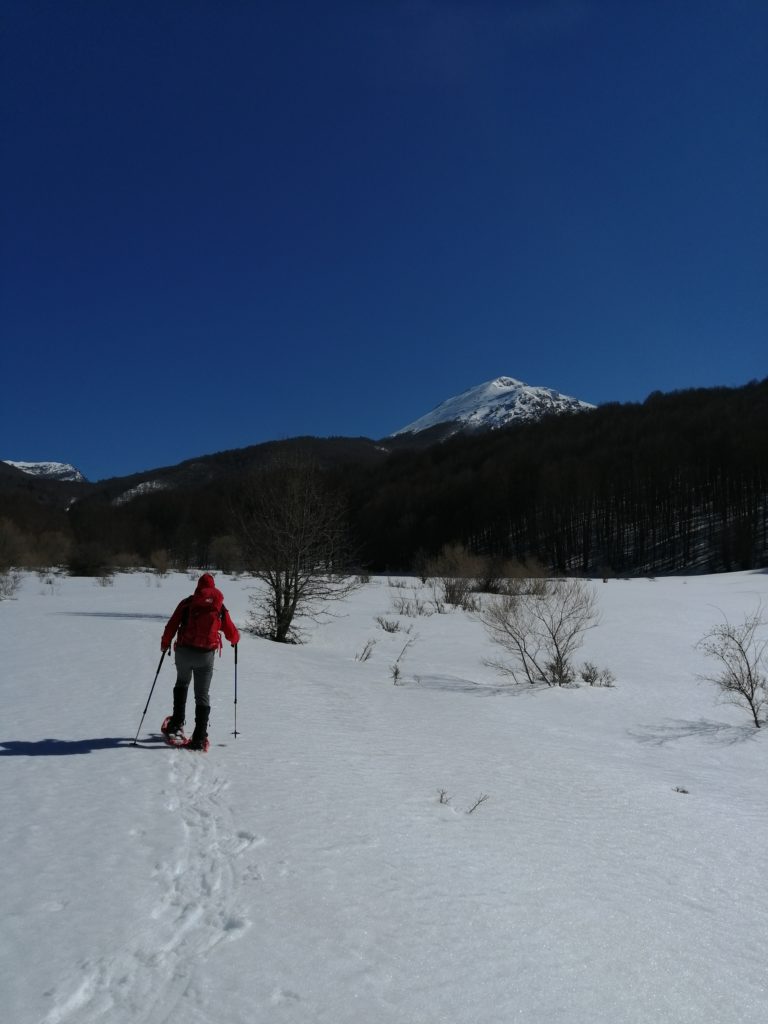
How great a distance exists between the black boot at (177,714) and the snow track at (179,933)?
1.92m

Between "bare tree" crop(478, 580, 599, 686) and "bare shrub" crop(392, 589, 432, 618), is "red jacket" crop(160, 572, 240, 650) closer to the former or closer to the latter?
"bare tree" crop(478, 580, 599, 686)

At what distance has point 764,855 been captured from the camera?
4270 mm

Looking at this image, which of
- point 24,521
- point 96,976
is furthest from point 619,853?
point 24,521

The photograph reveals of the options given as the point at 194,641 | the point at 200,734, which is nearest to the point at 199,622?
the point at 194,641

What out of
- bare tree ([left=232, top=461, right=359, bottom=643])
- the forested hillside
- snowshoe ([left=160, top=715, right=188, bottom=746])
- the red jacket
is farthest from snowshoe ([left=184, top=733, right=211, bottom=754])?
the forested hillside

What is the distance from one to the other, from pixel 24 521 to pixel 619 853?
93.1m

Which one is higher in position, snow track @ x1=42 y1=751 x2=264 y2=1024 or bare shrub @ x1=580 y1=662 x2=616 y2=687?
snow track @ x1=42 y1=751 x2=264 y2=1024

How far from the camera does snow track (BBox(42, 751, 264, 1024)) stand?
2.28 m

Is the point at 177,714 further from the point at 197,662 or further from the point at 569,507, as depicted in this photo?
the point at 569,507

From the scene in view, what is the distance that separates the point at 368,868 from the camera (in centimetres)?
345

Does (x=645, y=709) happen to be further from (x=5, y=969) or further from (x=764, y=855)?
(x=5, y=969)

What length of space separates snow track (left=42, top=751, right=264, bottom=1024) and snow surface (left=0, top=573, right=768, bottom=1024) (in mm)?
10

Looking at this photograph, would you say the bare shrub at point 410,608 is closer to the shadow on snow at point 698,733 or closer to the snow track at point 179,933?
the shadow on snow at point 698,733

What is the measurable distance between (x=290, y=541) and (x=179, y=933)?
565 inches
